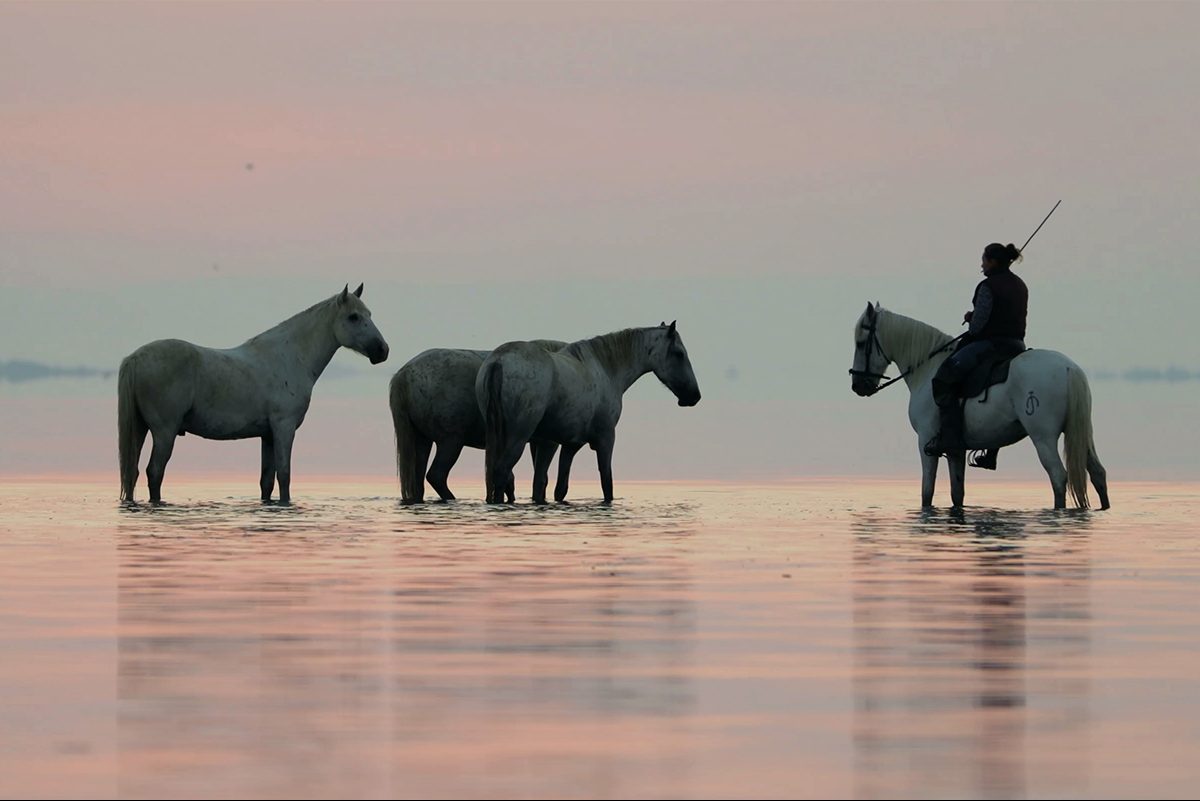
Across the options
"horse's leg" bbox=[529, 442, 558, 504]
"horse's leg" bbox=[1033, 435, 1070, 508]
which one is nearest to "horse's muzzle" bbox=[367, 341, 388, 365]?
"horse's leg" bbox=[529, 442, 558, 504]

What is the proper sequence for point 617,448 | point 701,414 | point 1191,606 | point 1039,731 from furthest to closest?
point 701,414, point 617,448, point 1191,606, point 1039,731

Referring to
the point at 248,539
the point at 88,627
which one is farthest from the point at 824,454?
the point at 88,627

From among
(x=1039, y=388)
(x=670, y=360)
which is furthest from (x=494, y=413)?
(x=1039, y=388)

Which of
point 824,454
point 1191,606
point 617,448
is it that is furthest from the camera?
point 617,448

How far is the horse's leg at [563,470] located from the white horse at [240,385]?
7.11ft

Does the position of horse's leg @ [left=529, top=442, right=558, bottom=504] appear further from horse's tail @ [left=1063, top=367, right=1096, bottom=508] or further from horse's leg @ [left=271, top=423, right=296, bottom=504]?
horse's tail @ [left=1063, top=367, right=1096, bottom=508]

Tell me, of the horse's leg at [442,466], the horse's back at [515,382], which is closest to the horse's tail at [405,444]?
the horse's leg at [442,466]

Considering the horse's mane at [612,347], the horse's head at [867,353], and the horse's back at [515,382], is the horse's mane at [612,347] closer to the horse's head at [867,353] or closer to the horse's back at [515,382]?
the horse's back at [515,382]

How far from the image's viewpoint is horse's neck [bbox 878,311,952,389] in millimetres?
22250

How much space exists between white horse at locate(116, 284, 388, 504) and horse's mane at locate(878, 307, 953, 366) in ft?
16.9

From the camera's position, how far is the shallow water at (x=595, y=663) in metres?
7.13

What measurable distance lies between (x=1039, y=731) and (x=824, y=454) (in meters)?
29.5

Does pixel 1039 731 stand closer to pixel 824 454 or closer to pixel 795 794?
pixel 795 794

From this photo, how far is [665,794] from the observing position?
675 cm
